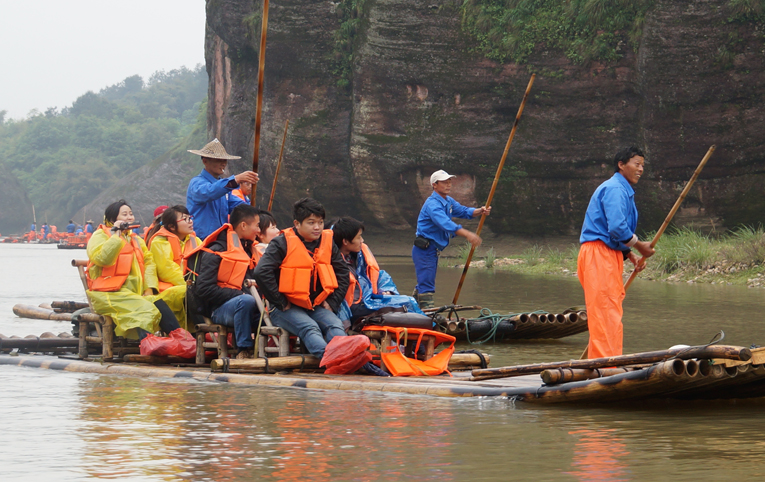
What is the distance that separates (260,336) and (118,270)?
4.79ft

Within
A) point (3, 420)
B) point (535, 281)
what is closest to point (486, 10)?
point (535, 281)

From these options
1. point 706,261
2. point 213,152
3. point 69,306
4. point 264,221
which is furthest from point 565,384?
point 706,261

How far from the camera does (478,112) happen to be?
27.6 metres

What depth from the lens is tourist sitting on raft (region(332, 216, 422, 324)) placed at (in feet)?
23.6

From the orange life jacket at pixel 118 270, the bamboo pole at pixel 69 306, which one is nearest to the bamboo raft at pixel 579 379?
the orange life jacket at pixel 118 270

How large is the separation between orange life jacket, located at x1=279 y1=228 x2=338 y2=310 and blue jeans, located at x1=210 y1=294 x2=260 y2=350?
0.35m

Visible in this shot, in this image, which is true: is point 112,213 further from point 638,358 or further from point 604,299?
point 638,358

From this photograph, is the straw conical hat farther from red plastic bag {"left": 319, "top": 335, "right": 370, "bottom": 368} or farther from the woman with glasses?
red plastic bag {"left": 319, "top": 335, "right": 370, "bottom": 368}

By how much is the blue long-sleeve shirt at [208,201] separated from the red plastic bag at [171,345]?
1.45 meters

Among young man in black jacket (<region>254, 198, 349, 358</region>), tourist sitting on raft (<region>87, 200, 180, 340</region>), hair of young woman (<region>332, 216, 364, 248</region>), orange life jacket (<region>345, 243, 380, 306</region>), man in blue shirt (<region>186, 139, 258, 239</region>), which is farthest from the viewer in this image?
man in blue shirt (<region>186, 139, 258, 239</region>)

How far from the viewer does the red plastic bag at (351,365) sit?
6.55 m

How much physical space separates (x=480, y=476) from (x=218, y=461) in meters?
1.20

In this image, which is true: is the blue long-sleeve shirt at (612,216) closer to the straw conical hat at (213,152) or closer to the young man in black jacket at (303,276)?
the young man in black jacket at (303,276)

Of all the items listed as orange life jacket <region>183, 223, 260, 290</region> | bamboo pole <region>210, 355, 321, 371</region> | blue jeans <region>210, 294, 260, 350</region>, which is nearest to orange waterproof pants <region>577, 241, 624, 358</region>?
bamboo pole <region>210, 355, 321, 371</region>
